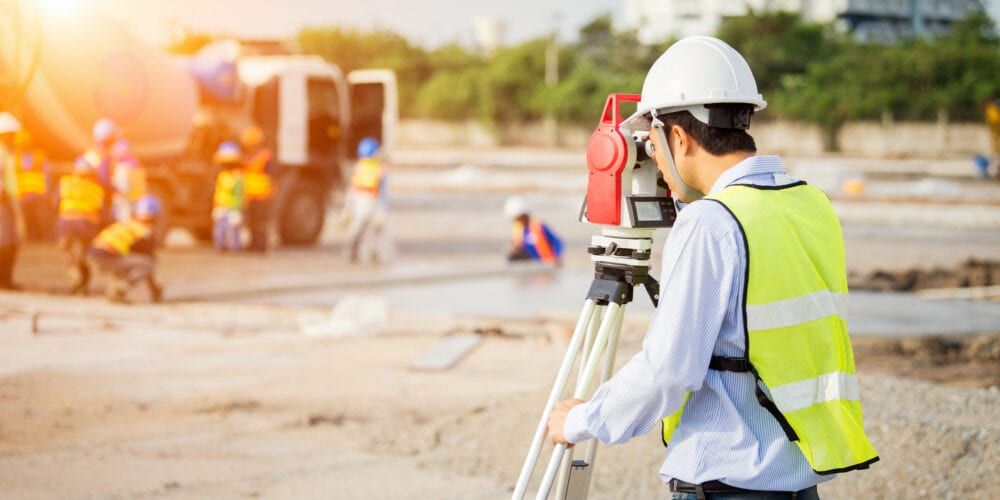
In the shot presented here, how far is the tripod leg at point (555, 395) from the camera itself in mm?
2738

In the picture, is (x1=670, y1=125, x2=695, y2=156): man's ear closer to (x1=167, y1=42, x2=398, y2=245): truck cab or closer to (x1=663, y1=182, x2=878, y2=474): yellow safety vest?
(x1=663, y1=182, x2=878, y2=474): yellow safety vest

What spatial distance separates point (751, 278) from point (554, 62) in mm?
61161

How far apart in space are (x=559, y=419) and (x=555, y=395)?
11.6 inches

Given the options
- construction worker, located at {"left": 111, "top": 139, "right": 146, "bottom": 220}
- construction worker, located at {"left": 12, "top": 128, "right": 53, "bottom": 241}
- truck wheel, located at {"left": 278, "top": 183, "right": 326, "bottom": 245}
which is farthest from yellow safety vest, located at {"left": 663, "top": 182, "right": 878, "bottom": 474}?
truck wheel, located at {"left": 278, "top": 183, "right": 326, "bottom": 245}

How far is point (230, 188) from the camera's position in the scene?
15.4 metres

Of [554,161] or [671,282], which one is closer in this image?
[671,282]

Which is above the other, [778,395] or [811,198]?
[811,198]

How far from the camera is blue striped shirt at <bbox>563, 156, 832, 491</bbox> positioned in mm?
2234

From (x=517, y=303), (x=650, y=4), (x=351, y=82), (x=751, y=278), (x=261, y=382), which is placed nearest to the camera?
(x=751, y=278)

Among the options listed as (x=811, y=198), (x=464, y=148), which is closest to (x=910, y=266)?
(x=811, y=198)

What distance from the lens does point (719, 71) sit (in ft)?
7.93

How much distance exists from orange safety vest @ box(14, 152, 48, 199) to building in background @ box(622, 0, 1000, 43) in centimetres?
7183

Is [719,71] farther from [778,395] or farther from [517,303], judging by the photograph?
[517,303]

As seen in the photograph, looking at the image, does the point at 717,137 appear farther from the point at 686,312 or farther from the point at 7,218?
the point at 7,218
